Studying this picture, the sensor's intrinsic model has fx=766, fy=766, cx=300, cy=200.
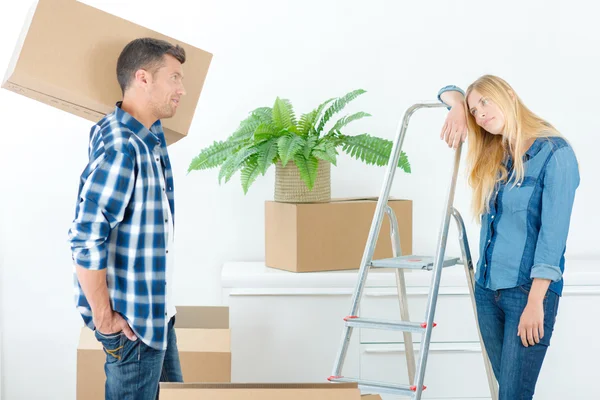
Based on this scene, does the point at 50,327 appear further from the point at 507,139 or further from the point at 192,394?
the point at 507,139

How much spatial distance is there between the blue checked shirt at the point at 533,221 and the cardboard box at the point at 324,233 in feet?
3.02

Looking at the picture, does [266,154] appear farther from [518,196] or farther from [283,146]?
[518,196]

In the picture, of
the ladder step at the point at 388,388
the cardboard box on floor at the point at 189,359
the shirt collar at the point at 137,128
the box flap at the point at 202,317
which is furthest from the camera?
the box flap at the point at 202,317

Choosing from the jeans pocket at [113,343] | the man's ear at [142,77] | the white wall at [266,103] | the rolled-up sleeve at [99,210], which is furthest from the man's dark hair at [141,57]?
the white wall at [266,103]

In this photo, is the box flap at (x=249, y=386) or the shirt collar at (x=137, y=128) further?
the shirt collar at (x=137, y=128)

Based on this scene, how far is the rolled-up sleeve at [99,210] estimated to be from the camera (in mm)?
1728

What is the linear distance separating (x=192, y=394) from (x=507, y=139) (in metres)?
1.13

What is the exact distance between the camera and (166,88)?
1.96 m

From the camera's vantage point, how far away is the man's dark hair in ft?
6.36

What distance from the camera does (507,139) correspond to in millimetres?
2141

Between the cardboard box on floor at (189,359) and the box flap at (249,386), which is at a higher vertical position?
the box flap at (249,386)

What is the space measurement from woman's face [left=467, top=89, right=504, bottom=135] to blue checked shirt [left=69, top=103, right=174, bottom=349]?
886mm

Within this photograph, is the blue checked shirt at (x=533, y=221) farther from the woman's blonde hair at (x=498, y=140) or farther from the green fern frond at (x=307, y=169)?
the green fern frond at (x=307, y=169)

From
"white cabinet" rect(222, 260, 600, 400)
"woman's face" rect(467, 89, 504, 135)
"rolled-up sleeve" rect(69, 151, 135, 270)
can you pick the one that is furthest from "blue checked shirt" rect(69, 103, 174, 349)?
"white cabinet" rect(222, 260, 600, 400)
